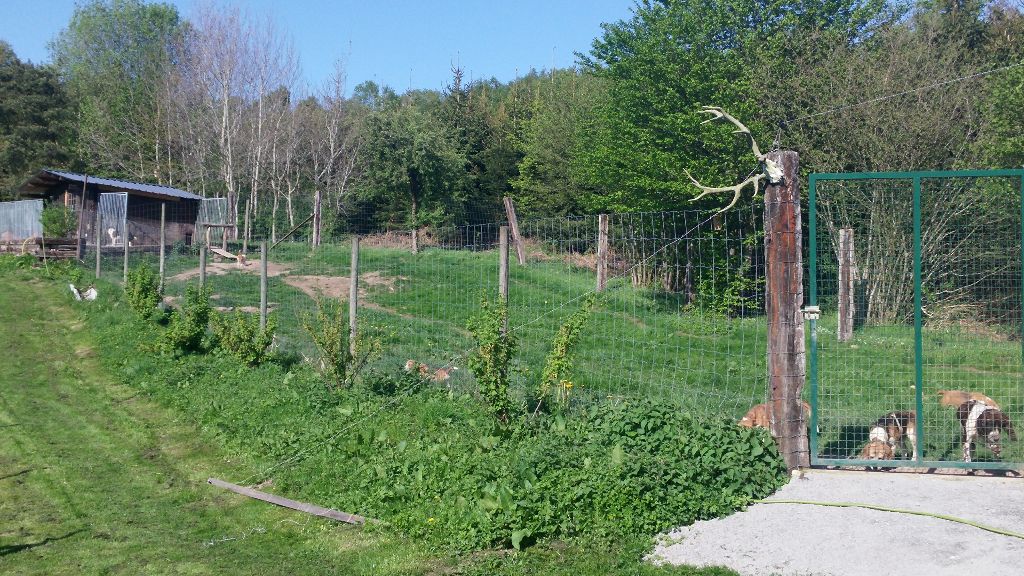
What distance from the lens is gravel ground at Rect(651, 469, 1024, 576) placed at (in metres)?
5.16

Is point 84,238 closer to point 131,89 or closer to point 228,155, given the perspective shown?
point 228,155

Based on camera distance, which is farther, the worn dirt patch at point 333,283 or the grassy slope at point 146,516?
the worn dirt patch at point 333,283

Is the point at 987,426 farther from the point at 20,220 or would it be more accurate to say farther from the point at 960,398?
the point at 20,220

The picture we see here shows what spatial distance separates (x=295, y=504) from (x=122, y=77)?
52.6 m

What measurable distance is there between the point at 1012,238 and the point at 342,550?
757cm

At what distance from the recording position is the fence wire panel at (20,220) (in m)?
27.8

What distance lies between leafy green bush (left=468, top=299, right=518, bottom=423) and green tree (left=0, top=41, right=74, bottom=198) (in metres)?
42.2

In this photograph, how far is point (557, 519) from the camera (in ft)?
19.5

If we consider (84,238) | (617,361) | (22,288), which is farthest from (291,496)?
(84,238)

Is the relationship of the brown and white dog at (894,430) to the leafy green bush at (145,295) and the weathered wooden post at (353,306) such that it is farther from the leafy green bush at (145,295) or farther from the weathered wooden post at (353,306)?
the leafy green bush at (145,295)

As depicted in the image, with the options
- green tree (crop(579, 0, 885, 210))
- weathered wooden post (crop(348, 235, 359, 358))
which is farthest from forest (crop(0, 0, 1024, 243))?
weathered wooden post (crop(348, 235, 359, 358))

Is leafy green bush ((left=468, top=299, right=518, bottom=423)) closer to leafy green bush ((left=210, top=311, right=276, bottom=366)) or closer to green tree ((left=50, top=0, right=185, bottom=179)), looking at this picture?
leafy green bush ((left=210, top=311, right=276, bottom=366))

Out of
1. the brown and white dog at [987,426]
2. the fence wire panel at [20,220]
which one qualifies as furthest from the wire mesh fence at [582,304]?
the fence wire panel at [20,220]

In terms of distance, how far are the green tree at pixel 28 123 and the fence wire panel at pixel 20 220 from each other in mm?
13964
